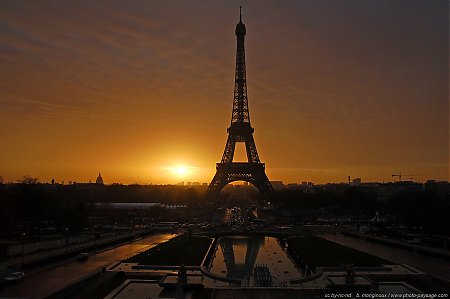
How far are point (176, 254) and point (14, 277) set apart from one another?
32.8ft

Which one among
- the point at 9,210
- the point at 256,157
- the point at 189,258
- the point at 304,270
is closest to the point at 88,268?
the point at 189,258

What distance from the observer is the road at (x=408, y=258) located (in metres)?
22.5

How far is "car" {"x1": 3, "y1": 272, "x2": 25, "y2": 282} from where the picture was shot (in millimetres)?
19064

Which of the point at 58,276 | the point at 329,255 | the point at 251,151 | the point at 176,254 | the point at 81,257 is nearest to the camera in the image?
the point at 58,276

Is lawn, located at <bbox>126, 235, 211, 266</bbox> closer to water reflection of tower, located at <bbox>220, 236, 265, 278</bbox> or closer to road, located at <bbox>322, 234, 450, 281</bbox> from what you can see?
water reflection of tower, located at <bbox>220, 236, 265, 278</bbox>

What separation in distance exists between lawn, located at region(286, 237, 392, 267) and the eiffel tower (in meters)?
27.4

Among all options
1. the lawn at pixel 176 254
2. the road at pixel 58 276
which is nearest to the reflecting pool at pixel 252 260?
the lawn at pixel 176 254

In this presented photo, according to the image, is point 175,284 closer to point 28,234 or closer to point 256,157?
point 28,234

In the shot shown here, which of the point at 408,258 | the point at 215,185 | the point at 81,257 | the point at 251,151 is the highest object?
the point at 251,151

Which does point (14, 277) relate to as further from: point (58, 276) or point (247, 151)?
point (247, 151)

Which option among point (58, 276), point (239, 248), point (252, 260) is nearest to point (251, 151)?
point (239, 248)

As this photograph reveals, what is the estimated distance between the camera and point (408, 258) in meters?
27.0

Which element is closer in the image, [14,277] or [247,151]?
[14,277]

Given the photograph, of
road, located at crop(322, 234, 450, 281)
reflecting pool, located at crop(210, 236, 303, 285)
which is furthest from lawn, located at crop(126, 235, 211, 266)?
road, located at crop(322, 234, 450, 281)
